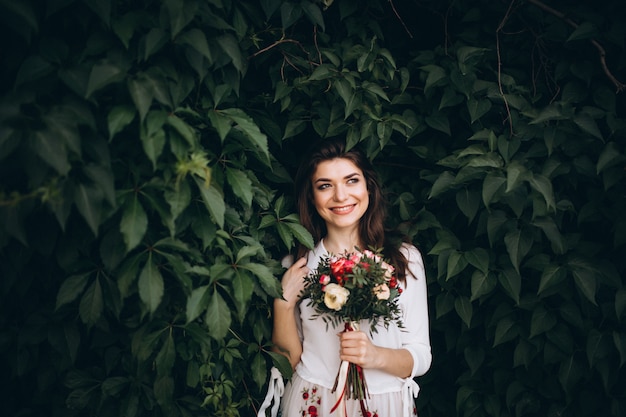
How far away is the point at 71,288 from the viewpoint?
1.77 metres

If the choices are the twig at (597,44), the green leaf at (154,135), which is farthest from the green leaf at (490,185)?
the green leaf at (154,135)

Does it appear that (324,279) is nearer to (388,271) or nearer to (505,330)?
(388,271)

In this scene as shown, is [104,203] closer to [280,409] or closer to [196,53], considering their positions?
[196,53]

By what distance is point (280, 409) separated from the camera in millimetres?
2451

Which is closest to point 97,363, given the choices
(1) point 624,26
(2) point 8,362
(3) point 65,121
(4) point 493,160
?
(2) point 8,362

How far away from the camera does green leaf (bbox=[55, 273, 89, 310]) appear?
1.76 metres

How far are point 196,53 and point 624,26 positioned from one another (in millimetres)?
→ 1968

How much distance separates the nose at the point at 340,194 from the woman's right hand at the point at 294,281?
361mm

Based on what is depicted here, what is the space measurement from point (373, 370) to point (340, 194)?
0.88m

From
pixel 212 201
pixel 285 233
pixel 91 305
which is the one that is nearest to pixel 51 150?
pixel 212 201

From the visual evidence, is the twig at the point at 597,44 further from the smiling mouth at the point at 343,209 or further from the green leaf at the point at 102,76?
the green leaf at the point at 102,76

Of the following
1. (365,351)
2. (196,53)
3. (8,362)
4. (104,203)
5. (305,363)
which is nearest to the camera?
(104,203)

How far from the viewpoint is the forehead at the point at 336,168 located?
2.44 metres

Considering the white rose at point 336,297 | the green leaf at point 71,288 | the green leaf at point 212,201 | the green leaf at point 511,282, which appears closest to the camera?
the green leaf at point 212,201
